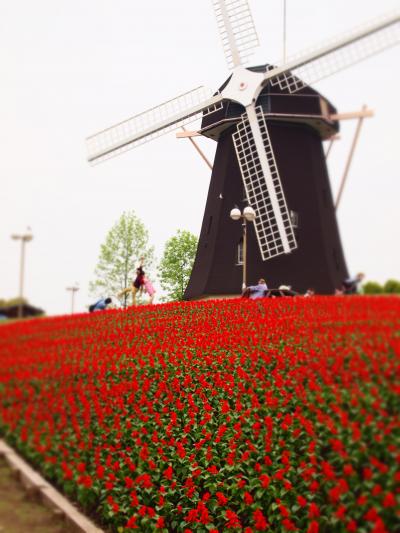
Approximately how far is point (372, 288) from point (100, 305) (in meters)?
8.52

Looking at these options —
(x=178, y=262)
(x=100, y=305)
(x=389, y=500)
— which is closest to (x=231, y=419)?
(x=389, y=500)

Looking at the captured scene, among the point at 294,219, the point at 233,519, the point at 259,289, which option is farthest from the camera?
the point at 294,219

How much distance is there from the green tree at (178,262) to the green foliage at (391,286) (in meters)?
4.37

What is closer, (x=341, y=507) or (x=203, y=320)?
(x=341, y=507)

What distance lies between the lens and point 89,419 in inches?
342

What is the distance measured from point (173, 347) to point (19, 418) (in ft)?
16.6

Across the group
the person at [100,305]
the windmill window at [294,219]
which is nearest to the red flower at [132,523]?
the windmill window at [294,219]

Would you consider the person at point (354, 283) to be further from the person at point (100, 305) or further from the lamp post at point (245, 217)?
the person at point (100, 305)

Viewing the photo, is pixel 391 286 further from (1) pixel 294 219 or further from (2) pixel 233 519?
(1) pixel 294 219

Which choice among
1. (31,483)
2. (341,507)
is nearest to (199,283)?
(31,483)

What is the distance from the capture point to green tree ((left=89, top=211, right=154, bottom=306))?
427 inches

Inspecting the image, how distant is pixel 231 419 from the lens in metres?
6.02

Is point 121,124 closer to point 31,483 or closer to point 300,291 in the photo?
point 300,291

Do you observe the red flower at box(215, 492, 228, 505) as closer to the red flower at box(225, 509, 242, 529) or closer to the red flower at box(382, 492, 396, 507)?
the red flower at box(225, 509, 242, 529)
